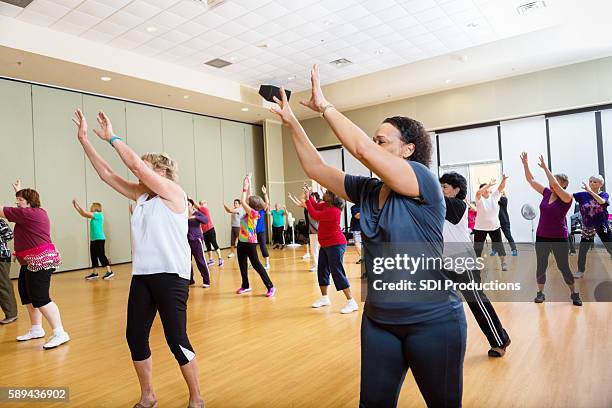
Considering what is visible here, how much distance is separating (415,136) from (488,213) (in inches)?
222

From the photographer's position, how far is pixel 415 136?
1.40 m

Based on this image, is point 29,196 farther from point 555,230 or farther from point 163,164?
point 555,230

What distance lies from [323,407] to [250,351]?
124cm

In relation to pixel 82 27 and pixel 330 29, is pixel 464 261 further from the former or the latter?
pixel 82 27

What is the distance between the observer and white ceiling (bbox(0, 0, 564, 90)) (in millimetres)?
7230

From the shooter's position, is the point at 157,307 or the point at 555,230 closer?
the point at 157,307

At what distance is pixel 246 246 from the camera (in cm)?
579

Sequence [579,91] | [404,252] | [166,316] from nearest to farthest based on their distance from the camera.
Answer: [404,252] < [166,316] < [579,91]

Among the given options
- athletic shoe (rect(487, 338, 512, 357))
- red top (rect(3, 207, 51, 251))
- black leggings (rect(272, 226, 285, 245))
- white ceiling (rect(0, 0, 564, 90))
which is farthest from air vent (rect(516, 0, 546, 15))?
red top (rect(3, 207, 51, 251))


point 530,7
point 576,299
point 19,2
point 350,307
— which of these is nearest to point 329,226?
point 350,307

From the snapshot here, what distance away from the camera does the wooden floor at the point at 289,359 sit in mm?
2619

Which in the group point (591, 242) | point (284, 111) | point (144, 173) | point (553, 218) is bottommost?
point (591, 242)

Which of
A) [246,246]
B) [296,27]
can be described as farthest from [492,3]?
[246,246]

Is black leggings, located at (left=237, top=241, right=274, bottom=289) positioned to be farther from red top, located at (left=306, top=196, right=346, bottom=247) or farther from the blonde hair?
the blonde hair
